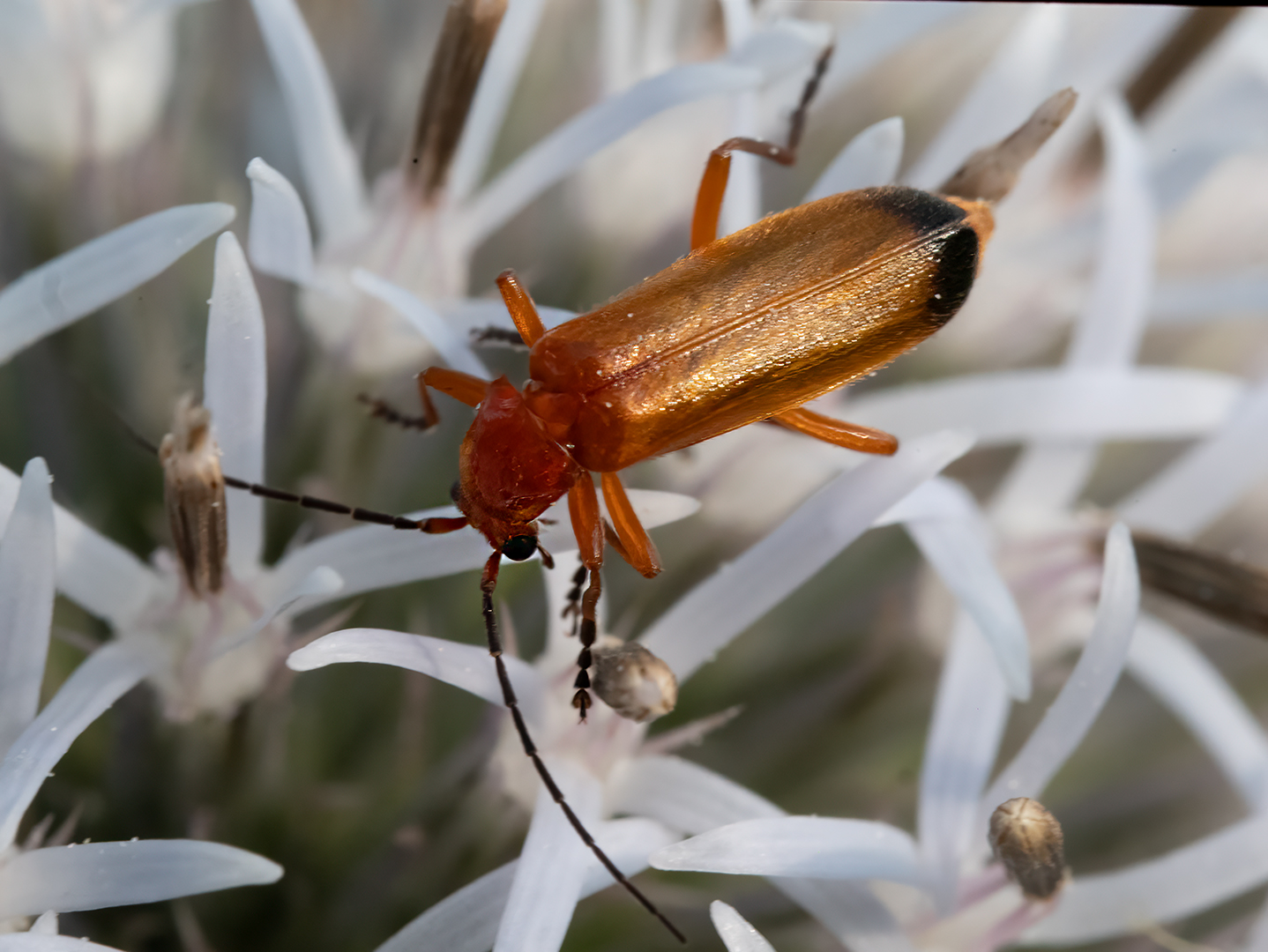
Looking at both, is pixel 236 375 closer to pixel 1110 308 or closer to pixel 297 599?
pixel 297 599

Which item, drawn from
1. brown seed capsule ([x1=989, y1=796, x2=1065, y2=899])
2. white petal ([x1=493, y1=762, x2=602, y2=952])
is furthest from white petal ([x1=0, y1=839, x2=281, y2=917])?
brown seed capsule ([x1=989, y1=796, x2=1065, y2=899])

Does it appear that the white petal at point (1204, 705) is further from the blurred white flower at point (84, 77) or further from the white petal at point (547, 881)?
the blurred white flower at point (84, 77)

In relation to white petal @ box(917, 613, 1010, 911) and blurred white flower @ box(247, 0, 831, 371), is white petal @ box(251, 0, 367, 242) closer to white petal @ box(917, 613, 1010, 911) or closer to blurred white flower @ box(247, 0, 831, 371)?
blurred white flower @ box(247, 0, 831, 371)

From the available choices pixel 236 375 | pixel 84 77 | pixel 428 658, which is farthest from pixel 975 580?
pixel 84 77

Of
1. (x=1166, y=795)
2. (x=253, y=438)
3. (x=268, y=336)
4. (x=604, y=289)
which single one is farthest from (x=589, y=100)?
(x=1166, y=795)

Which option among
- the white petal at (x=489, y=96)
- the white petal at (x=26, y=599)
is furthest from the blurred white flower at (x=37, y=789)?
the white petal at (x=489, y=96)

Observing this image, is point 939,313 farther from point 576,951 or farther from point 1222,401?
point 576,951

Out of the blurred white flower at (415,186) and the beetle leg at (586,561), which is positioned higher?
the blurred white flower at (415,186)
